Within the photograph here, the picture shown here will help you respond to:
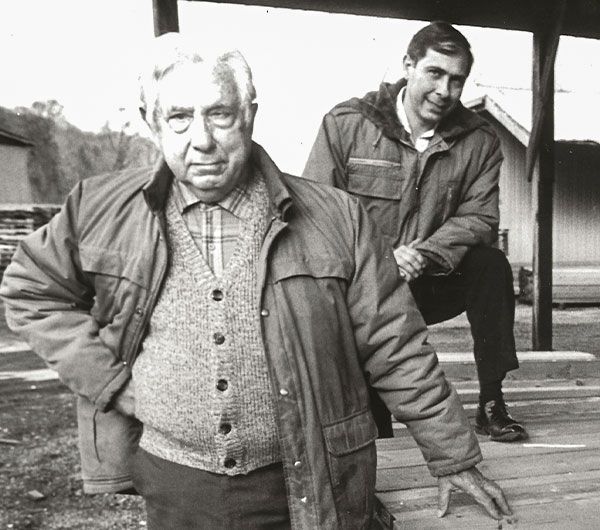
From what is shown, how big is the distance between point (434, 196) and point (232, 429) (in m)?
1.50

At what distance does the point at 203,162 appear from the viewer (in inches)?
62.6

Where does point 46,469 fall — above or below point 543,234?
below

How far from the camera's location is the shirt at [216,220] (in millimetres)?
1667

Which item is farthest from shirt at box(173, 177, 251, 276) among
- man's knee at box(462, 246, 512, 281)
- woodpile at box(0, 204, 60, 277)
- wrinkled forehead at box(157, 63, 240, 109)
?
woodpile at box(0, 204, 60, 277)

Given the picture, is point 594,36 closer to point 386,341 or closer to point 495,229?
point 495,229

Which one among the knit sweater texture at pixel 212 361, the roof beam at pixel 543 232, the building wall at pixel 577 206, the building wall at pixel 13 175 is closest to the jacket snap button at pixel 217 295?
the knit sweater texture at pixel 212 361

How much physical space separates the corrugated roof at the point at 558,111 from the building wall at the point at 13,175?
42.8 feet

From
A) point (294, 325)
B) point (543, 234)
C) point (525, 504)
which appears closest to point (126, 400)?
point (294, 325)

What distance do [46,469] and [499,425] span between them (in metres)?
4.01

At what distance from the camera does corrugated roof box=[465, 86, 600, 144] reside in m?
11.2

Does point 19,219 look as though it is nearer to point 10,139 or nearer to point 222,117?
point 10,139

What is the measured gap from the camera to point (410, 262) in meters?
2.62

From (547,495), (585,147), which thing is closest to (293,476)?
(547,495)

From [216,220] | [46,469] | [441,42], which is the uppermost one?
[441,42]
